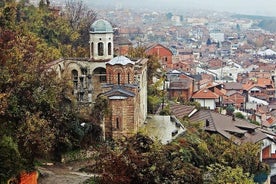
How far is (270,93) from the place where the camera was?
52344mm

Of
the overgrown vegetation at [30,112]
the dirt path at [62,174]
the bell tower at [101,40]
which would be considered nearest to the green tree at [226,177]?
the dirt path at [62,174]

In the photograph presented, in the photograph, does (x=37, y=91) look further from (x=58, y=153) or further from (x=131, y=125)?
(x=131, y=125)

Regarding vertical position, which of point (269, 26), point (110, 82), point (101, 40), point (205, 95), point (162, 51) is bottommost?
point (269, 26)

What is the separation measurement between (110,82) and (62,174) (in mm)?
5812

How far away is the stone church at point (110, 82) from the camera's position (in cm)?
1981

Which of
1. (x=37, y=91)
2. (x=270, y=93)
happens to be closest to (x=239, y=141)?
(x=37, y=91)

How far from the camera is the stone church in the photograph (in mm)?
19812

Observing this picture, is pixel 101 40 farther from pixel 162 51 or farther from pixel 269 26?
pixel 269 26

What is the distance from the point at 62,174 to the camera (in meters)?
16.4

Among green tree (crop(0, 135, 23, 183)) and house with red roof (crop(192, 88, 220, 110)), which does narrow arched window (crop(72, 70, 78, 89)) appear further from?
house with red roof (crop(192, 88, 220, 110))

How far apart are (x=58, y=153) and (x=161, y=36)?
115 m

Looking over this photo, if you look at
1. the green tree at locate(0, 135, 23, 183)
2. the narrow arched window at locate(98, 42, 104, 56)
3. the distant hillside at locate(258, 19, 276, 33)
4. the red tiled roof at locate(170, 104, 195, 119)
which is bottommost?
the distant hillside at locate(258, 19, 276, 33)

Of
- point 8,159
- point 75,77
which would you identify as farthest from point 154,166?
point 75,77

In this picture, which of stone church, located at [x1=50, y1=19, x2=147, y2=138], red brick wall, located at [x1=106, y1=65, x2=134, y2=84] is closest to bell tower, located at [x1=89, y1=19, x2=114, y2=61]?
stone church, located at [x1=50, y1=19, x2=147, y2=138]
